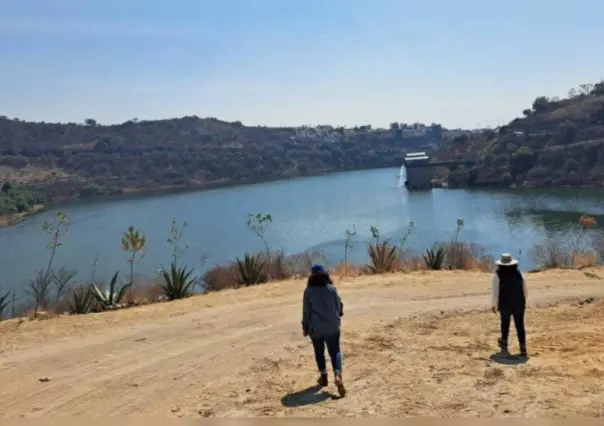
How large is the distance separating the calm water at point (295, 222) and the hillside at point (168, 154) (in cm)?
2632

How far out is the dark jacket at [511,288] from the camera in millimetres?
7840

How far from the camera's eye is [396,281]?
45.5ft

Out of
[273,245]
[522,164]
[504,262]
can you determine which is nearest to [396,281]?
[504,262]

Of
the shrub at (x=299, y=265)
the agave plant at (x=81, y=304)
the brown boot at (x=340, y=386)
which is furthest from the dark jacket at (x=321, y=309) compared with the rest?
the shrub at (x=299, y=265)

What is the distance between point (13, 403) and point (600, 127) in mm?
99730

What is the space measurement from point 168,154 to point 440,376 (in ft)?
443

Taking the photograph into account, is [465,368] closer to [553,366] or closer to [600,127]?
[553,366]

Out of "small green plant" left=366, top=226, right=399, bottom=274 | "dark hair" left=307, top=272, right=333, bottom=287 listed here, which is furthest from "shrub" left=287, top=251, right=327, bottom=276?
"dark hair" left=307, top=272, right=333, bottom=287

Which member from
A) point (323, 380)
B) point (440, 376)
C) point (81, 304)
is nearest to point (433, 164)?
point (81, 304)

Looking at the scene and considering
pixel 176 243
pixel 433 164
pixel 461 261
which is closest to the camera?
pixel 461 261

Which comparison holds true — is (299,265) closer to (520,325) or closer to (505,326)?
(505,326)

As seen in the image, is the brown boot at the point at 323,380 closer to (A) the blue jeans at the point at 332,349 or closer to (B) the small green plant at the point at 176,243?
(A) the blue jeans at the point at 332,349

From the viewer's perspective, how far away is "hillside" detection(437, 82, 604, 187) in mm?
82000

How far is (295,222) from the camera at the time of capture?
60.4 m
